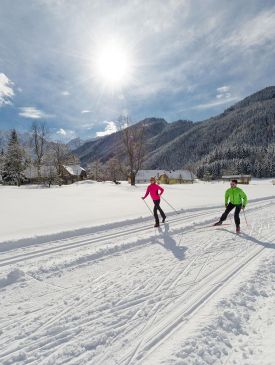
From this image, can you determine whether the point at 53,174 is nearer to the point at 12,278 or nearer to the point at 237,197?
the point at 237,197

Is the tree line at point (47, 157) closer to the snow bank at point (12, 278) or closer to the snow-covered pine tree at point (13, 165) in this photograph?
the snow-covered pine tree at point (13, 165)

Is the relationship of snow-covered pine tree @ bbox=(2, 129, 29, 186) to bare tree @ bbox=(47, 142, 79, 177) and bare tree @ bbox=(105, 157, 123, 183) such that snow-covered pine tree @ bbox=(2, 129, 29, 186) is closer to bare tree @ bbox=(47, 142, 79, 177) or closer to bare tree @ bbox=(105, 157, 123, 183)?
bare tree @ bbox=(47, 142, 79, 177)

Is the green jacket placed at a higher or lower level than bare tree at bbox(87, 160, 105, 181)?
lower

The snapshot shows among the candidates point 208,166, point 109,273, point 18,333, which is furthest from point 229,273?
point 208,166

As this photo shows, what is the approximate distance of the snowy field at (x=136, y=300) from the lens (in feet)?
11.3

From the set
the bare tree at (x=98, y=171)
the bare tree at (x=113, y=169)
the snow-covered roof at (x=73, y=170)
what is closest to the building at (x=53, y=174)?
the snow-covered roof at (x=73, y=170)

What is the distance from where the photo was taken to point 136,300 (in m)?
4.70

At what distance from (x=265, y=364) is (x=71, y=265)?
4.50 metres

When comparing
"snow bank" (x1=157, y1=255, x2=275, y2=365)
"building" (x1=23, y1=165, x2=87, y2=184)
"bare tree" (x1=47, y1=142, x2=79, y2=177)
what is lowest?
"snow bank" (x1=157, y1=255, x2=275, y2=365)

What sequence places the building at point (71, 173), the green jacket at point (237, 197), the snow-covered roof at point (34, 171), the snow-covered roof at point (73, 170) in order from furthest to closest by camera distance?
→ the snow-covered roof at point (73, 170)
the building at point (71, 173)
the snow-covered roof at point (34, 171)
the green jacket at point (237, 197)

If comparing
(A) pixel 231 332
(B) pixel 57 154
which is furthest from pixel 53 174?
(A) pixel 231 332

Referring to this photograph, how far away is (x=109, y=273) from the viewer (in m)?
5.97

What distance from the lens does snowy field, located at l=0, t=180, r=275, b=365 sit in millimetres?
3447

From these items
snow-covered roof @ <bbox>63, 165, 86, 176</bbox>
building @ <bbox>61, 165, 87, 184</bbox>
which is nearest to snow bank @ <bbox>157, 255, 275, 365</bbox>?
building @ <bbox>61, 165, 87, 184</bbox>
